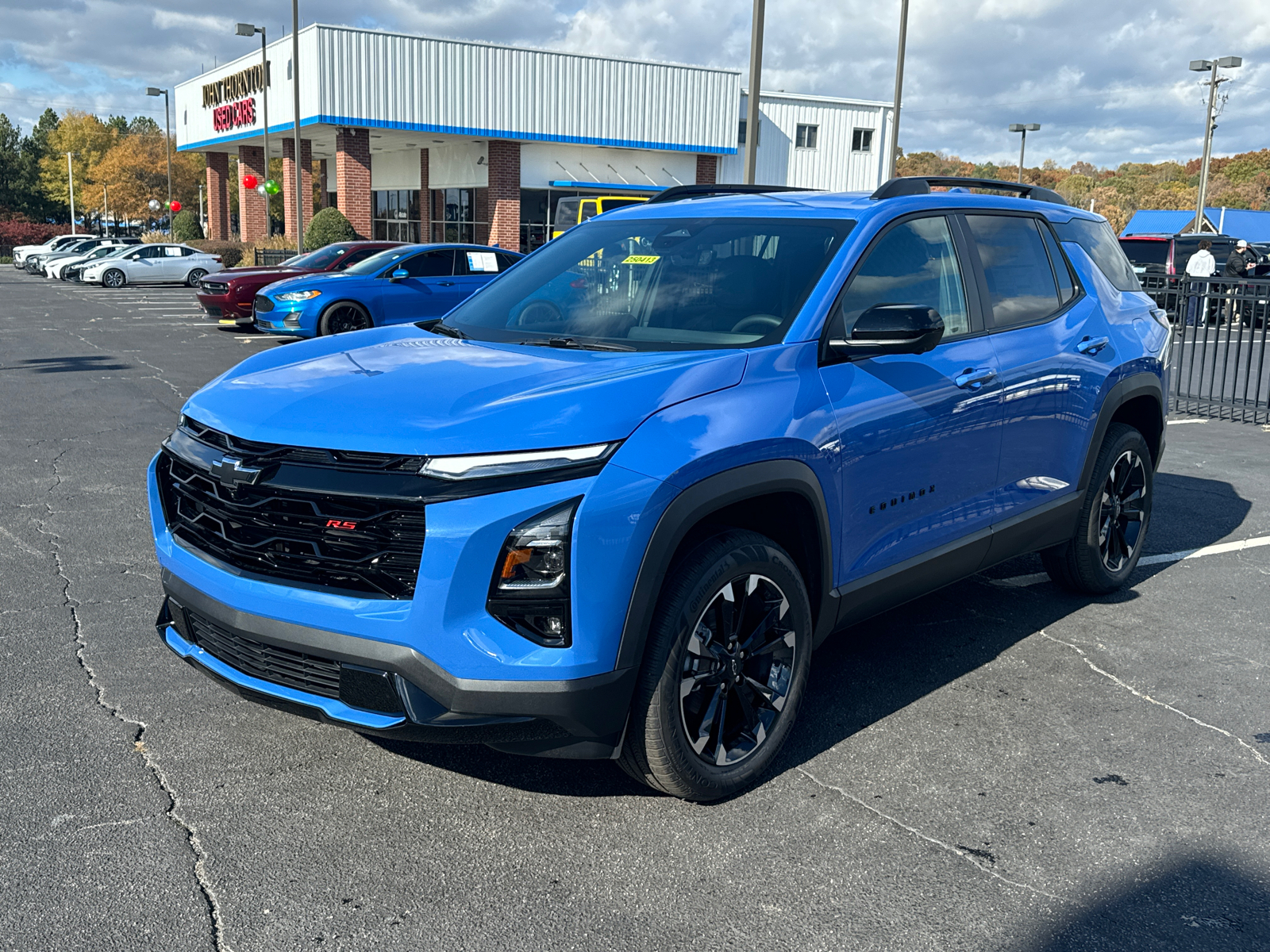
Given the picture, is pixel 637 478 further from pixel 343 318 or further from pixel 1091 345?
pixel 343 318

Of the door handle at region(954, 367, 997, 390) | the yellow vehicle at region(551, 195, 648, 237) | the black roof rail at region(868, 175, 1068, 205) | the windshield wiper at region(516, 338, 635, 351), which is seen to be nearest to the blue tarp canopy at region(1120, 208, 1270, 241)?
the yellow vehicle at region(551, 195, 648, 237)

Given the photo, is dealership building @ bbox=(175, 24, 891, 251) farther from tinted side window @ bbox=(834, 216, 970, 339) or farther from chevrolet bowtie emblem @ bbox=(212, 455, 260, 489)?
chevrolet bowtie emblem @ bbox=(212, 455, 260, 489)

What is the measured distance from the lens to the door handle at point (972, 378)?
4238mm

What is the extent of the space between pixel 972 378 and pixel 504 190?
35390 millimetres

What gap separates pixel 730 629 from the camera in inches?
135

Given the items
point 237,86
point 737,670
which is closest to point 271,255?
point 237,86

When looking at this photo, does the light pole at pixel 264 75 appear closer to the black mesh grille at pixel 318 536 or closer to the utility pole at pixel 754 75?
the utility pole at pixel 754 75

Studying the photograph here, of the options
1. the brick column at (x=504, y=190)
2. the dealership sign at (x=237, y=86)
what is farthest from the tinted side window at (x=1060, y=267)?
the dealership sign at (x=237, y=86)

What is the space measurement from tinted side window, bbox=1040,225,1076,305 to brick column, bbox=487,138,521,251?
33669mm

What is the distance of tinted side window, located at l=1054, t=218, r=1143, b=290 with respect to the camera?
5.42 meters

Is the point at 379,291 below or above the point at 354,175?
below

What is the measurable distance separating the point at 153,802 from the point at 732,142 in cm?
4020

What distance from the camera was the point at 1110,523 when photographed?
559 cm

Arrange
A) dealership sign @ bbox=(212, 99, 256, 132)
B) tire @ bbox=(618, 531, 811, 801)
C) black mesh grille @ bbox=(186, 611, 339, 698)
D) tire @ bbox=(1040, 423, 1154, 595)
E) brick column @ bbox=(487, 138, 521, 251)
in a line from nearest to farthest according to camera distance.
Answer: black mesh grille @ bbox=(186, 611, 339, 698), tire @ bbox=(618, 531, 811, 801), tire @ bbox=(1040, 423, 1154, 595), brick column @ bbox=(487, 138, 521, 251), dealership sign @ bbox=(212, 99, 256, 132)
